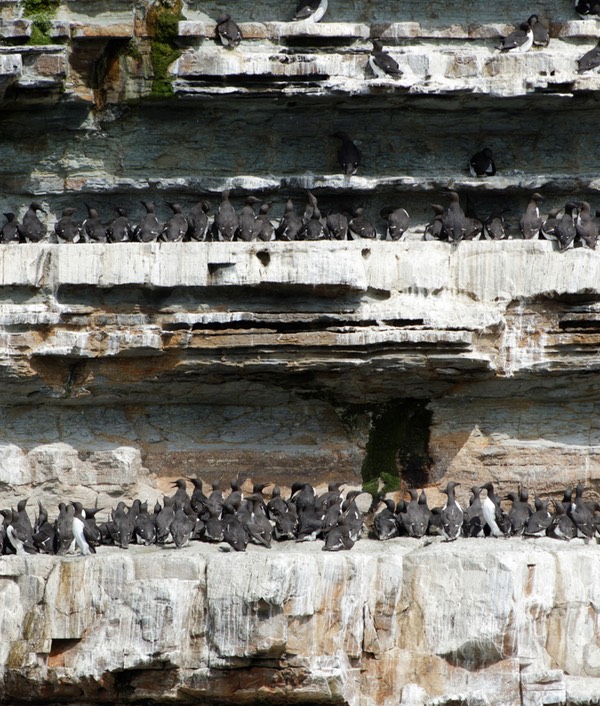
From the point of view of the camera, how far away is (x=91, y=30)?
23.3 metres

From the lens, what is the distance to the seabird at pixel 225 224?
882 inches

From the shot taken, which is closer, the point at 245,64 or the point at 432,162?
the point at 245,64

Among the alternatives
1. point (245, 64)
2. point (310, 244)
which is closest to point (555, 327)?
point (310, 244)

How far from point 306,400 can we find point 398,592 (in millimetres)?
4848

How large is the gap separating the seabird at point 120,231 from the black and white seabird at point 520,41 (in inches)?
251

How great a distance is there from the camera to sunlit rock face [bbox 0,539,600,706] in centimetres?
1920

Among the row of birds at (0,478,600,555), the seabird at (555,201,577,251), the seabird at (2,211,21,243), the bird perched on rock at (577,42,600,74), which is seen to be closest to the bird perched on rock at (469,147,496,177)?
the bird perched on rock at (577,42,600,74)

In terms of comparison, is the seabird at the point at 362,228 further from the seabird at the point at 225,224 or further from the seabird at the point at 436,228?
the seabird at the point at 225,224

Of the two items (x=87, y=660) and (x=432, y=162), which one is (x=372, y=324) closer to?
(x=432, y=162)

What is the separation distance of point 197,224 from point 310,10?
402 centimetres

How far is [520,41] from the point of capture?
23875 mm

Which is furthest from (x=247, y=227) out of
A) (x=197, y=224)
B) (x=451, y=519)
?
(x=451, y=519)

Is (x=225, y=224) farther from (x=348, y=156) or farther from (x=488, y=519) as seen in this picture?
(x=488, y=519)

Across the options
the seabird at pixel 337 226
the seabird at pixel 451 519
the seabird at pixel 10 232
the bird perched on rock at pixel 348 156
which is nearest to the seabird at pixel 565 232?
the seabird at pixel 337 226
